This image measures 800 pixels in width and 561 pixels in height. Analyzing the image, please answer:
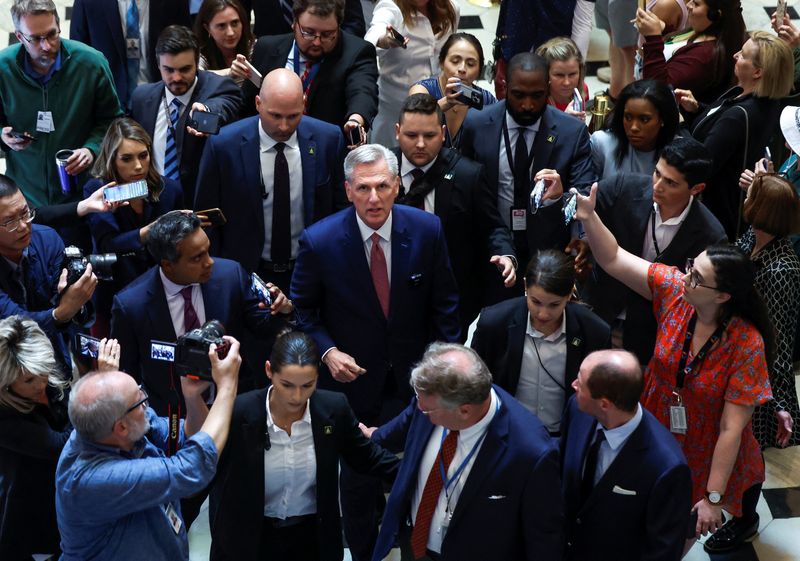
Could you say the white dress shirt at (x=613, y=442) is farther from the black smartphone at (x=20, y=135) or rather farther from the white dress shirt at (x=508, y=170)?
the black smartphone at (x=20, y=135)

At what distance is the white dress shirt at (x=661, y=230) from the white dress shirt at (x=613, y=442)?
4.08 ft

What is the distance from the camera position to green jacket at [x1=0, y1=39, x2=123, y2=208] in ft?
18.0

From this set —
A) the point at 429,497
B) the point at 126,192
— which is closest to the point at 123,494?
the point at 429,497

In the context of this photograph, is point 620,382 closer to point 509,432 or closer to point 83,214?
point 509,432

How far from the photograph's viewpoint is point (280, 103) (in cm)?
485

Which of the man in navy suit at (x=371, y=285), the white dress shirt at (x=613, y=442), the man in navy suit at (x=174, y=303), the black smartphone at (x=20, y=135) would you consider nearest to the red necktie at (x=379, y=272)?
the man in navy suit at (x=371, y=285)

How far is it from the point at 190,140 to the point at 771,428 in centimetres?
317

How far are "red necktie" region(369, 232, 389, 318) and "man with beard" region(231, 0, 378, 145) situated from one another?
Answer: 3.80 feet

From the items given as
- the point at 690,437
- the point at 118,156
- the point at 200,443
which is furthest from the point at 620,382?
the point at 118,156

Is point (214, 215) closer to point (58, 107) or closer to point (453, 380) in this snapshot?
point (58, 107)

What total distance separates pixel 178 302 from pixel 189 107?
1.43 m

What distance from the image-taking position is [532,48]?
6820mm

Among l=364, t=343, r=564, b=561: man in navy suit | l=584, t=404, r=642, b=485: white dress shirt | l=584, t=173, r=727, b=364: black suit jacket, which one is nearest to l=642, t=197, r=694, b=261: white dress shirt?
l=584, t=173, r=727, b=364: black suit jacket

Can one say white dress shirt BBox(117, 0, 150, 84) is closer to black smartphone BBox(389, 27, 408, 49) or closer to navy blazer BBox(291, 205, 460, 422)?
black smartphone BBox(389, 27, 408, 49)
